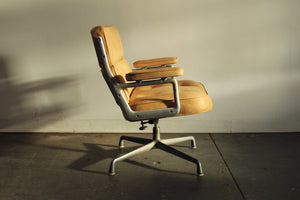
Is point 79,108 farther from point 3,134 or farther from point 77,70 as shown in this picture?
point 3,134

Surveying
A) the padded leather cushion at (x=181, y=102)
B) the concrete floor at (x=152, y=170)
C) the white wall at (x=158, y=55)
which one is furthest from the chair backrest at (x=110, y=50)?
the white wall at (x=158, y=55)

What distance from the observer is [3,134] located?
3150 mm

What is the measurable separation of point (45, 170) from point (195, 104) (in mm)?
1217

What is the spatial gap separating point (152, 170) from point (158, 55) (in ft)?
3.98

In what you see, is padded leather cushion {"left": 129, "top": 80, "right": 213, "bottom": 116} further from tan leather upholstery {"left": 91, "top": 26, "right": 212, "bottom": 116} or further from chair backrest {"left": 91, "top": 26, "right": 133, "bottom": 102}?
chair backrest {"left": 91, "top": 26, "right": 133, "bottom": 102}

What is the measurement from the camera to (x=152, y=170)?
2168mm

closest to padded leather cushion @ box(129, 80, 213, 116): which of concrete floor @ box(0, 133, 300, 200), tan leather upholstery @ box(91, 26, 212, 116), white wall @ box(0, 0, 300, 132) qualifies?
tan leather upholstery @ box(91, 26, 212, 116)

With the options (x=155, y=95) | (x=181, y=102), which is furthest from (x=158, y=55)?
(x=181, y=102)

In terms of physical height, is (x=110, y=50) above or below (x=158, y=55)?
above

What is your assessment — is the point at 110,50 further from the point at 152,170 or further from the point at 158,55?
the point at 158,55

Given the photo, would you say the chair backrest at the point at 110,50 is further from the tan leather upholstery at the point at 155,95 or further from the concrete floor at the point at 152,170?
the concrete floor at the point at 152,170

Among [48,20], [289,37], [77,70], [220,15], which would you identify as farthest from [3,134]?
[289,37]

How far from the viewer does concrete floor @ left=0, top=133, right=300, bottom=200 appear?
1850mm

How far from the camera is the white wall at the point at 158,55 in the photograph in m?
2.82
